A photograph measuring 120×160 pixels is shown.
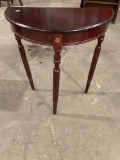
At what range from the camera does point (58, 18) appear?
946 mm

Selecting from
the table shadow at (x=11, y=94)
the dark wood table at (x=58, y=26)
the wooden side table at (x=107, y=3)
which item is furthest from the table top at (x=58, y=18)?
the wooden side table at (x=107, y=3)

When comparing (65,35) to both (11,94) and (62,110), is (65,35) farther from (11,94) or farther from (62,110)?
(11,94)

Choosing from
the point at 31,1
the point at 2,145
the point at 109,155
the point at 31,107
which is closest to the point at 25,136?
the point at 2,145

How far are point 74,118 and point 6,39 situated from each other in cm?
137

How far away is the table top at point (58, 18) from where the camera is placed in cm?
84

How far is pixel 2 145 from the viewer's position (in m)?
1.08

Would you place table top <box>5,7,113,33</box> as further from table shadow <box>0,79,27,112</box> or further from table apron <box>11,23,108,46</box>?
table shadow <box>0,79,27,112</box>

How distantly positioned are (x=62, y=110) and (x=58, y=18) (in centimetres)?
64

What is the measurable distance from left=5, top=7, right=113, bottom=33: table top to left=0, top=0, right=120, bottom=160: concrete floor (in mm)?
630

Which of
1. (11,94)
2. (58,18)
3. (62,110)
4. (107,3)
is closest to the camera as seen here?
(58,18)

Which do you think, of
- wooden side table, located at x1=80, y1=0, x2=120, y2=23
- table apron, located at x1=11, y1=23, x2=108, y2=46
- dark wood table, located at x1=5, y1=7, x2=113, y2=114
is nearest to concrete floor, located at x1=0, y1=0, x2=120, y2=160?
dark wood table, located at x1=5, y1=7, x2=113, y2=114

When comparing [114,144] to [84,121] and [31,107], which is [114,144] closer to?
[84,121]

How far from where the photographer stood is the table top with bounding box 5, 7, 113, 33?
84 centimetres

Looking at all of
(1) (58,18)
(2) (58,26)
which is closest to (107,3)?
(1) (58,18)
